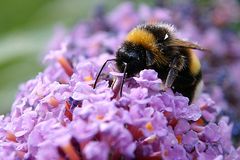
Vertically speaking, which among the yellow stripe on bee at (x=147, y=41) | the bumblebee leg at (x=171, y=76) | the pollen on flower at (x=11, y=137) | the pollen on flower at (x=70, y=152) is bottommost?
the pollen on flower at (x=70, y=152)

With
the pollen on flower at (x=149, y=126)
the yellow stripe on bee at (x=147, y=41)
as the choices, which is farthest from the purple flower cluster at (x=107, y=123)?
the yellow stripe on bee at (x=147, y=41)

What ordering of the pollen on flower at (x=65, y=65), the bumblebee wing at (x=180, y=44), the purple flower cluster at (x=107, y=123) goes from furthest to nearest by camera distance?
the pollen on flower at (x=65, y=65) < the bumblebee wing at (x=180, y=44) < the purple flower cluster at (x=107, y=123)

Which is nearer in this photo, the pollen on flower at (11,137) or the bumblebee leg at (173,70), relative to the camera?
the pollen on flower at (11,137)

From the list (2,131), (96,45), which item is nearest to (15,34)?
(96,45)

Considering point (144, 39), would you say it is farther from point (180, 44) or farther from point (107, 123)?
point (107, 123)

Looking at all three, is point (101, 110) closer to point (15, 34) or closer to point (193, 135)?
point (193, 135)

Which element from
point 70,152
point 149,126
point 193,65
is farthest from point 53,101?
point 193,65

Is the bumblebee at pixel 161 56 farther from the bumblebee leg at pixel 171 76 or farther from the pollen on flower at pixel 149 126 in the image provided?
the pollen on flower at pixel 149 126

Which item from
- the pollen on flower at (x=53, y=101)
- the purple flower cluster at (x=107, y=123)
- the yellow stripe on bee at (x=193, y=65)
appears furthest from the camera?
the yellow stripe on bee at (x=193, y=65)
